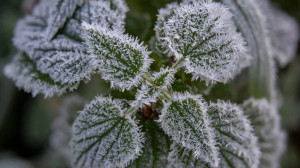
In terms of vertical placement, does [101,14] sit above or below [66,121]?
above

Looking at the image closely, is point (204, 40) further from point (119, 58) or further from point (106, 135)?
point (106, 135)

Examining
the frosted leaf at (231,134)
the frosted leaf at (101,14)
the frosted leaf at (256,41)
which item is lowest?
the frosted leaf at (231,134)

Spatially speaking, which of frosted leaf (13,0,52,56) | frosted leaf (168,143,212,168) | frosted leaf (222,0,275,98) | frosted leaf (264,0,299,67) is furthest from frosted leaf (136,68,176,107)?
frosted leaf (264,0,299,67)

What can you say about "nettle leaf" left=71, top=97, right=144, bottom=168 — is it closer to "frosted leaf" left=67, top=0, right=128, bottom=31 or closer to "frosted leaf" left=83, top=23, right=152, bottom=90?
"frosted leaf" left=83, top=23, right=152, bottom=90

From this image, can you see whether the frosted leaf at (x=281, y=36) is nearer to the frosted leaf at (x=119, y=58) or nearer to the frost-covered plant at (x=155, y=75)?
Answer: the frost-covered plant at (x=155, y=75)

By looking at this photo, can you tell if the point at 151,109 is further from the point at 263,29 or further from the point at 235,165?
the point at 263,29

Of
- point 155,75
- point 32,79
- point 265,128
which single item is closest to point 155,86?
point 155,75

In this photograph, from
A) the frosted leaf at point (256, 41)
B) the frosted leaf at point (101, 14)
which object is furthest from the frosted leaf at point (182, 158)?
the frosted leaf at point (256, 41)
